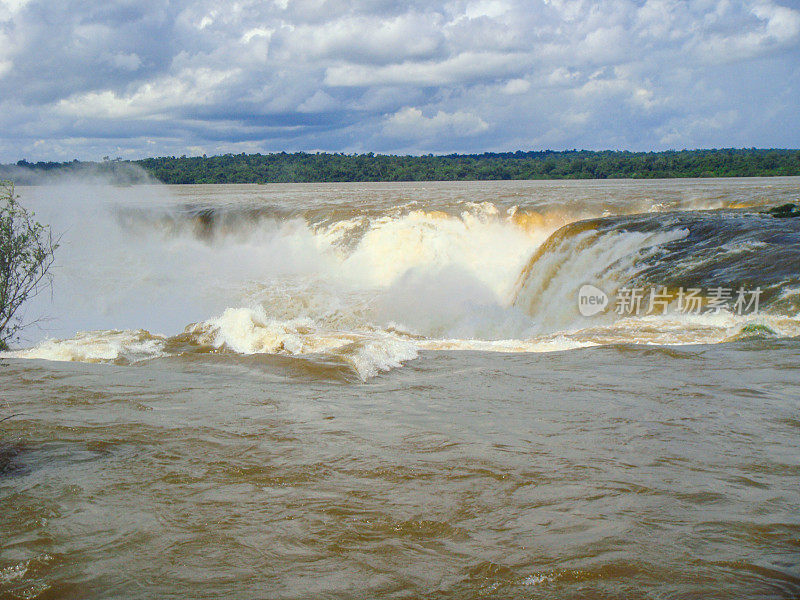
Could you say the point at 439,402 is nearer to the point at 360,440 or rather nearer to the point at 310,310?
the point at 360,440

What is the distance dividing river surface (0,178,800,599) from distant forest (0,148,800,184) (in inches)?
1259

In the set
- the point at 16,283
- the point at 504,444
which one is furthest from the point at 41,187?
the point at 504,444

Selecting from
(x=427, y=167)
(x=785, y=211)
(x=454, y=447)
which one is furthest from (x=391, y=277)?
(x=427, y=167)

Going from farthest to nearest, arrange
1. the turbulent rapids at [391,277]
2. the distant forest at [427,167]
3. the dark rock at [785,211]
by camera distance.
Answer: the distant forest at [427,167], the dark rock at [785,211], the turbulent rapids at [391,277]

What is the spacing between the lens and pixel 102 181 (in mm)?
36531

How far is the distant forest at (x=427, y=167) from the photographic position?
168 feet

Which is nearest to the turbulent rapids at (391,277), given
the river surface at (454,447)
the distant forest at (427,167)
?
the river surface at (454,447)

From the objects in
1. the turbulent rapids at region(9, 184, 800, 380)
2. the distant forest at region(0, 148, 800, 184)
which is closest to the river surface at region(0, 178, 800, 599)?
the turbulent rapids at region(9, 184, 800, 380)

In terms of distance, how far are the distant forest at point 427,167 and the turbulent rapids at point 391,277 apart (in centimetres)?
1730

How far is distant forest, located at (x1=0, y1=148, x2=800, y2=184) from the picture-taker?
51.1m

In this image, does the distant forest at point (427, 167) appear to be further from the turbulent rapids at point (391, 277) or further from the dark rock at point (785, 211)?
the dark rock at point (785, 211)

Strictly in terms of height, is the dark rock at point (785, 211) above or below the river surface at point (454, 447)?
above

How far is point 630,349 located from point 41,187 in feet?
101

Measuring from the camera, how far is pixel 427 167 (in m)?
76.6
